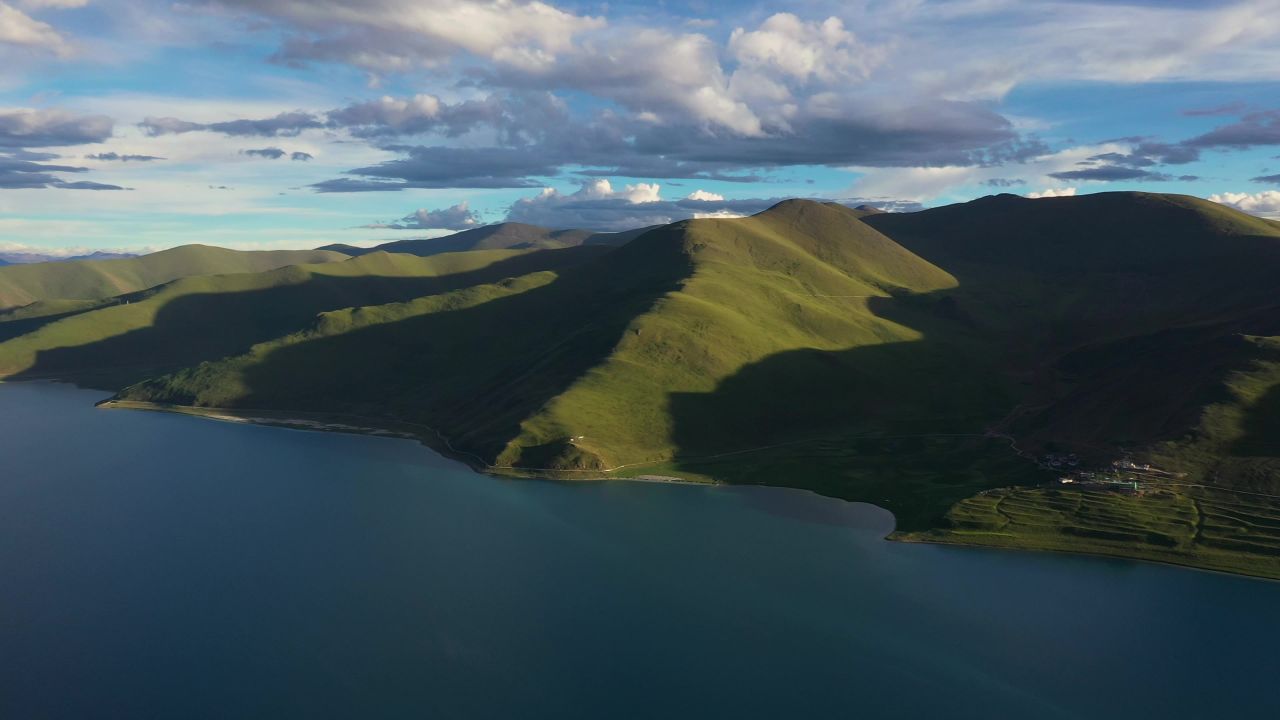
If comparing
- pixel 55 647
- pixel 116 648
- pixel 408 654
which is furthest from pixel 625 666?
pixel 55 647

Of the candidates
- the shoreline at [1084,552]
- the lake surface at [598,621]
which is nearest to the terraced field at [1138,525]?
the shoreline at [1084,552]

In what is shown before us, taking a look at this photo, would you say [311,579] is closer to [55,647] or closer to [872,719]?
[55,647]

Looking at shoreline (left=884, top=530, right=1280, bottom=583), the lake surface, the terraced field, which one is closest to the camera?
the lake surface

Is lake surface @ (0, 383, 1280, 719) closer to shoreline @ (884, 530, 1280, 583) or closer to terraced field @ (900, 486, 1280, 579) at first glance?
shoreline @ (884, 530, 1280, 583)

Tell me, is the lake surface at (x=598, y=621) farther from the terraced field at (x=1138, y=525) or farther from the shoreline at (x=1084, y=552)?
the terraced field at (x=1138, y=525)

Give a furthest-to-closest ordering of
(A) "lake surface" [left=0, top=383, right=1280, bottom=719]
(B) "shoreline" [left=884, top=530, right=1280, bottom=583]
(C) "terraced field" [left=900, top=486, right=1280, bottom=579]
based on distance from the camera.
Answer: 1. (C) "terraced field" [left=900, top=486, right=1280, bottom=579]
2. (B) "shoreline" [left=884, top=530, right=1280, bottom=583]
3. (A) "lake surface" [left=0, top=383, right=1280, bottom=719]

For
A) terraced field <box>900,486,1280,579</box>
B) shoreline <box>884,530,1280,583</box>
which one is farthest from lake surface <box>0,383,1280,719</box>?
terraced field <box>900,486,1280,579</box>
